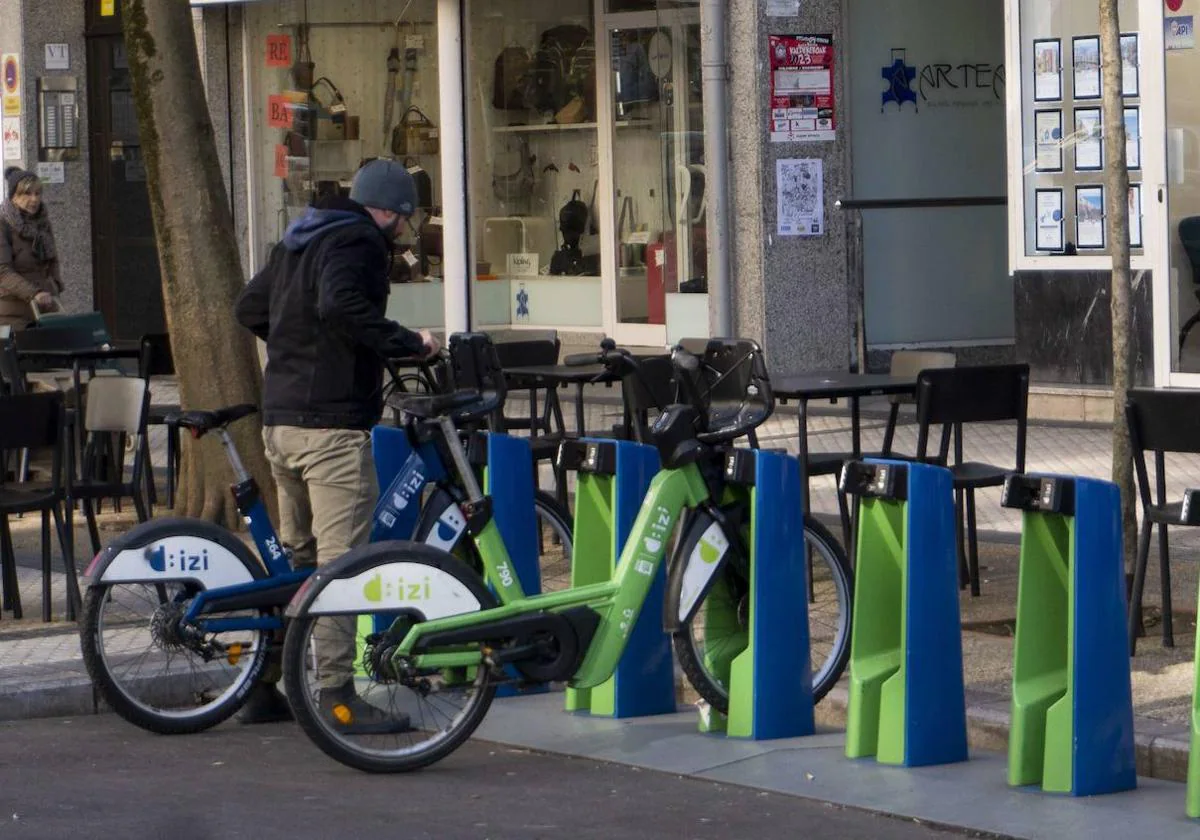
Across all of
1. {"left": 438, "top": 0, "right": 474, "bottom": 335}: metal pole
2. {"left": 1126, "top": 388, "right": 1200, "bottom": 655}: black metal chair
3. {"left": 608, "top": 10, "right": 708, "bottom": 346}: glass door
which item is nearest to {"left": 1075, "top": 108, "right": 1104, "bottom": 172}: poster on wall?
{"left": 608, "top": 10, "right": 708, "bottom": 346}: glass door

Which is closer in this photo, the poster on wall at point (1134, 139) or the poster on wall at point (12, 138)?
the poster on wall at point (1134, 139)

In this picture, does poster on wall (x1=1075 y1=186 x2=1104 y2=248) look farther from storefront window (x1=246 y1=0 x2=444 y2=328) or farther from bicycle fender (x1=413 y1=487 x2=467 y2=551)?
bicycle fender (x1=413 y1=487 x2=467 y2=551)

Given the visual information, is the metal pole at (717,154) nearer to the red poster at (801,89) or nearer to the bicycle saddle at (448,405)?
the red poster at (801,89)

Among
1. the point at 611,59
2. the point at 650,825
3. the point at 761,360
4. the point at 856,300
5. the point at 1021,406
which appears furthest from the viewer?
the point at 611,59

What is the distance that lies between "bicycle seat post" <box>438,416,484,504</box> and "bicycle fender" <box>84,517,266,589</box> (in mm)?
715

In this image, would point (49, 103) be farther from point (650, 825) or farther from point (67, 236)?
point (650, 825)

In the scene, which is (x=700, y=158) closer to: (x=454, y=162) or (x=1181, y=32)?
(x=454, y=162)

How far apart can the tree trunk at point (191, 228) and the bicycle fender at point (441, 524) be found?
136 inches

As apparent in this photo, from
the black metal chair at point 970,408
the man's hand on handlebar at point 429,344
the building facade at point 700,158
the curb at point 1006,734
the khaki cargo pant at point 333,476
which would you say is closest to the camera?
the curb at point 1006,734

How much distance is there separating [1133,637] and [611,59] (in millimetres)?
11083

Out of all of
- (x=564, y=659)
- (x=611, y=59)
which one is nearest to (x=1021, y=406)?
(x=564, y=659)

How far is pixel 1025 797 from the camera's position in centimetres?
596

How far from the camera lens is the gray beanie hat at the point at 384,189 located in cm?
689

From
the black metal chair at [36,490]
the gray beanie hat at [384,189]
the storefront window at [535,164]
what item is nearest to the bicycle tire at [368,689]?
the gray beanie hat at [384,189]
